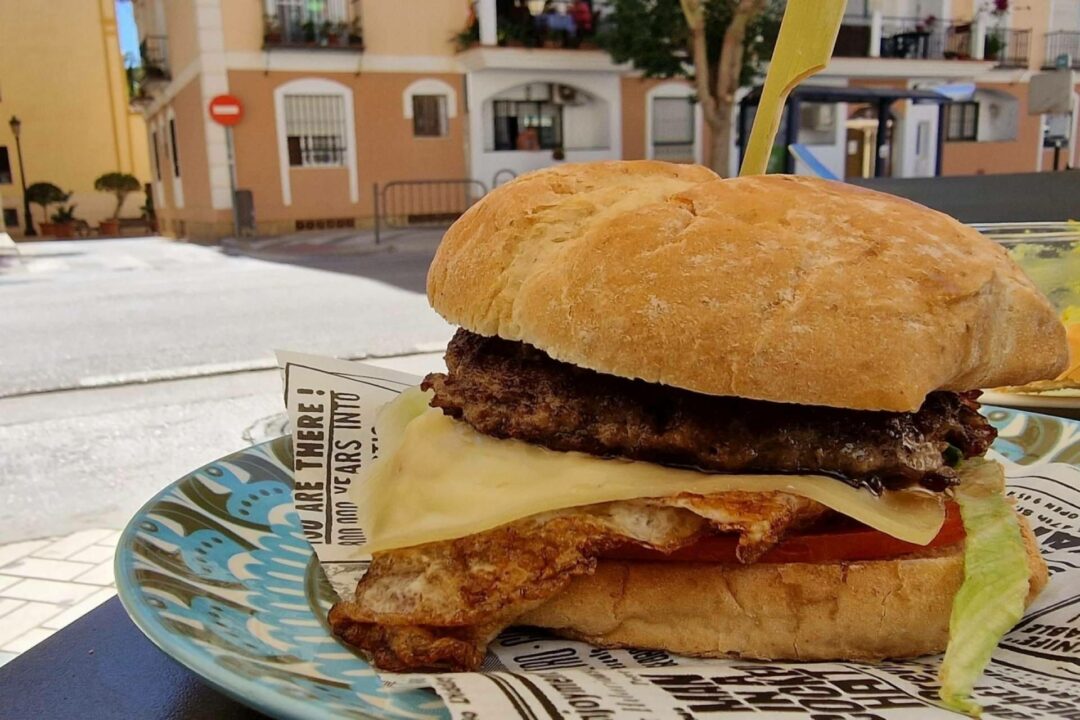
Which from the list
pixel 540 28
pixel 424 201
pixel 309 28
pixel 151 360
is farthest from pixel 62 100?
pixel 151 360

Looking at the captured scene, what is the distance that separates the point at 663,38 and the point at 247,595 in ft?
67.5

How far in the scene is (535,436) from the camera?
4.30 ft

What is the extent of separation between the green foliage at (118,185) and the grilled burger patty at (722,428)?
109ft

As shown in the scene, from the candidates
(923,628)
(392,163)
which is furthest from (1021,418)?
(392,163)

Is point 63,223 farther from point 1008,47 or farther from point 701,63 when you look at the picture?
point 1008,47

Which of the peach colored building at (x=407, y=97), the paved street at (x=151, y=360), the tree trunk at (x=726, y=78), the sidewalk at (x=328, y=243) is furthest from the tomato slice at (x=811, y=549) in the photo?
the peach colored building at (x=407, y=97)

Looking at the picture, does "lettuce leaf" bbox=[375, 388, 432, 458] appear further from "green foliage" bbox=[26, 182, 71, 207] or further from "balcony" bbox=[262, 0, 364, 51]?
"green foliage" bbox=[26, 182, 71, 207]

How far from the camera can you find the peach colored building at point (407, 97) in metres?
19.7

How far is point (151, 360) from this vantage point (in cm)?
608

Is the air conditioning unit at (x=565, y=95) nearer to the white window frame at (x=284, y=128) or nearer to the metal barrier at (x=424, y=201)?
the metal barrier at (x=424, y=201)

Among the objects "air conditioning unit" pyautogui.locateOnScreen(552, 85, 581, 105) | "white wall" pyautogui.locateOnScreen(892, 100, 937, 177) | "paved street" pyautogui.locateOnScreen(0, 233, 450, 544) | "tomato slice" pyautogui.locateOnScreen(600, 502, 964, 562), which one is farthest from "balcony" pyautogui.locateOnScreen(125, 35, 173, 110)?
"tomato slice" pyautogui.locateOnScreen(600, 502, 964, 562)

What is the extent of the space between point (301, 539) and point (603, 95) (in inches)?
868

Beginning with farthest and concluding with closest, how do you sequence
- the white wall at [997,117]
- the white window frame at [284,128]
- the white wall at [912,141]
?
1. the white wall at [997,117]
2. the white wall at [912,141]
3. the white window frame at [284,128]

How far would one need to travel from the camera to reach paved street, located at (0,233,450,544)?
12.2ft
